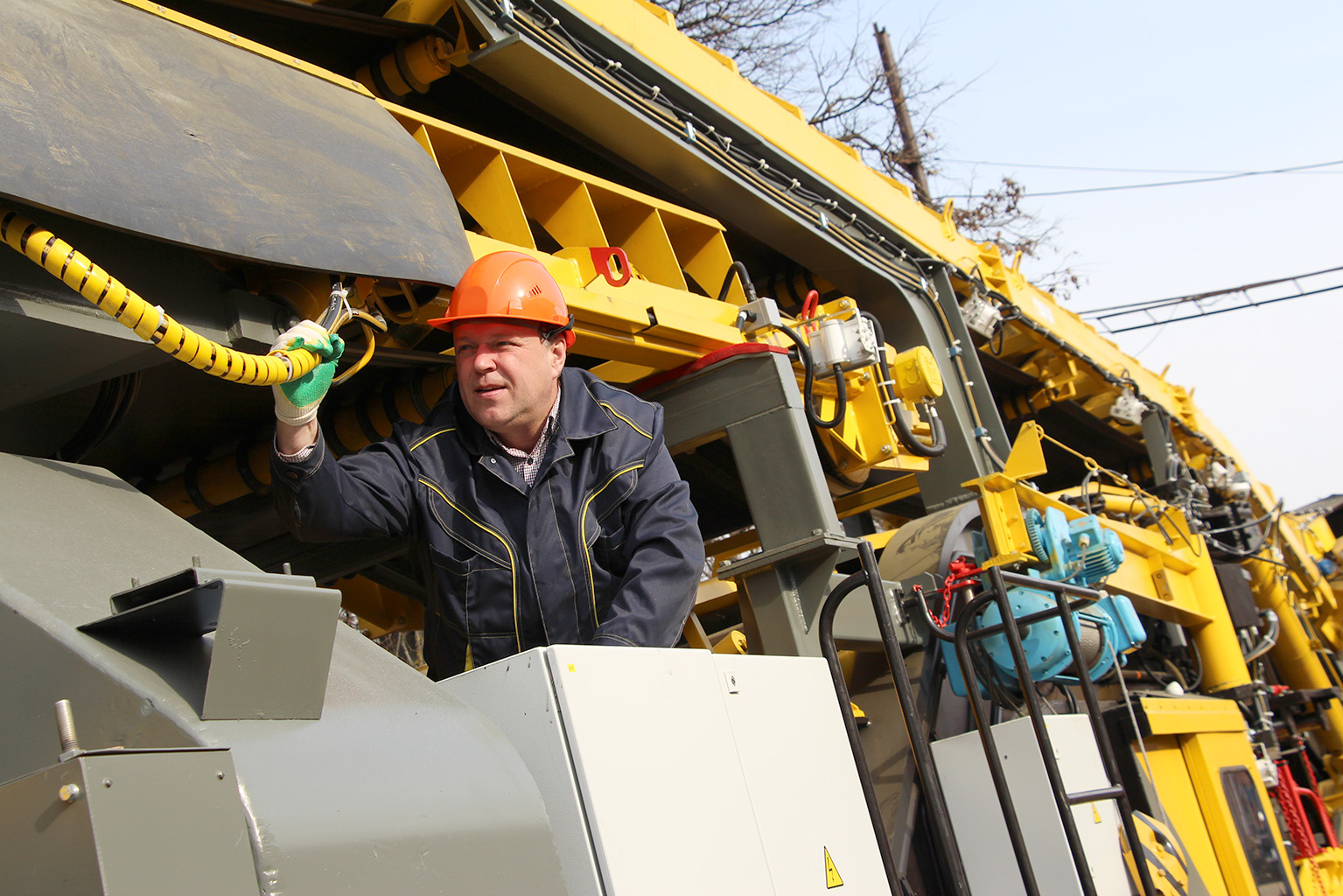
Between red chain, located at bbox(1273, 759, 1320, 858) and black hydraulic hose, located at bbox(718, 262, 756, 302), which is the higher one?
black hydraulic hose, located at bbox(718, 262, 756, 302)

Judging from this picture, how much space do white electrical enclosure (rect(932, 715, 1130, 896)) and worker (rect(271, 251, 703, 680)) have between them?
1356 mm

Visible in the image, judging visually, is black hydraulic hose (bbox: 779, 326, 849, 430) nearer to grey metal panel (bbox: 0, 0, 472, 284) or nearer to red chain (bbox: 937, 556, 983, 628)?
red chain (bbox: 937, 556, 983, 628)

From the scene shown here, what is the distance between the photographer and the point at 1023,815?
3.54 m

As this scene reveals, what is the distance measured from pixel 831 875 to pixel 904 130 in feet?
53.0

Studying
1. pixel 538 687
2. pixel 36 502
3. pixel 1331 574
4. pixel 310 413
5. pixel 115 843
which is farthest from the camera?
pixel 1331 574

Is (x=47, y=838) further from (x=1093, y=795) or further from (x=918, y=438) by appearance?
(x=918, y=438)

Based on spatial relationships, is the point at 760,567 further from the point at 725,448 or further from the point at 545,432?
the point at 725,448

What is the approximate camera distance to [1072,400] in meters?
8.43

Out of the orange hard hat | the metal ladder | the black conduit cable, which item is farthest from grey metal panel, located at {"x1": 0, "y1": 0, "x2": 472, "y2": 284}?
the black conduit cable

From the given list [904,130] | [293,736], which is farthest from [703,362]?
[904,130]

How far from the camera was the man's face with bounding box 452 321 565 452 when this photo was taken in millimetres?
2785

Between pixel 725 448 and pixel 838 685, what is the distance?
288 cm

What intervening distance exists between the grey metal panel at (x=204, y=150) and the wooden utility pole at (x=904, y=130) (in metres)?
15.4

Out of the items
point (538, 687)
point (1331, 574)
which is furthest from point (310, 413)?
point (1331, 574)
